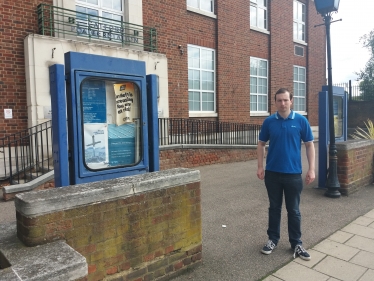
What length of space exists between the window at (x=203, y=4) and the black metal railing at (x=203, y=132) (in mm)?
4708

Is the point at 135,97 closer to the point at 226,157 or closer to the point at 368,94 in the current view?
the point at 226,157

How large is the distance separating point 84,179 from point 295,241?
252 cm

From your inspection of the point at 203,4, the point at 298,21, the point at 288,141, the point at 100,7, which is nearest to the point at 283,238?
the point at 288,141

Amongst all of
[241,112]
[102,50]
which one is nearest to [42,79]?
[102,50]

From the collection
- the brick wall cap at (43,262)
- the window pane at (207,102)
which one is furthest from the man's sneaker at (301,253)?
the window pane at (207,102)

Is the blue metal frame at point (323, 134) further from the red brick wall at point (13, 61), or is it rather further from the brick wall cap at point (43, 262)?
the red brick wall at point (13, 61)

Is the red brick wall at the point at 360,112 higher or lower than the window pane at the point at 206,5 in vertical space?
lower

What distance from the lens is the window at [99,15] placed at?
9227mm

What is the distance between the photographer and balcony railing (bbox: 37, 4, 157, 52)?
8.48m

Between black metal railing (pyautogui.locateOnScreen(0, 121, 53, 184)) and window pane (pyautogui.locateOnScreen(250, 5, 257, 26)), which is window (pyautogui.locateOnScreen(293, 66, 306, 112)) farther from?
black metal railing (pyautogui.locateOnScreen(0, 121, 53, 184))

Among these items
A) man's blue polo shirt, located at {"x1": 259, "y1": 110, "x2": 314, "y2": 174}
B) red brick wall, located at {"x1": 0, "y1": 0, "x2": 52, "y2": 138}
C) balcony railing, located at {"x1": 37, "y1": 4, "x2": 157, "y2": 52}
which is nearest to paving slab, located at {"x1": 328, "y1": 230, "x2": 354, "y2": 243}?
man's blue polo shirt, located at {"x1": 259, "y1": 110, "x2": 314, "y2": 174}

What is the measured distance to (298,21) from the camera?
18.7 metres

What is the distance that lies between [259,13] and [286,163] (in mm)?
14033

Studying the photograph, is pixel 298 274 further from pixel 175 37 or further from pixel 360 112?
pixel 360 112
